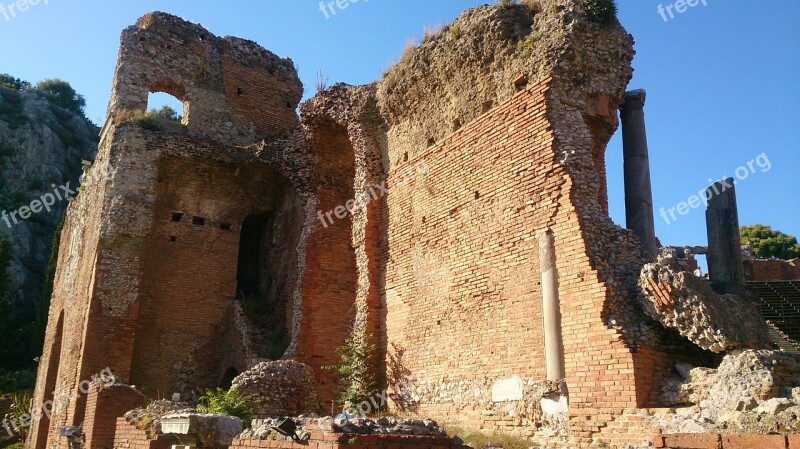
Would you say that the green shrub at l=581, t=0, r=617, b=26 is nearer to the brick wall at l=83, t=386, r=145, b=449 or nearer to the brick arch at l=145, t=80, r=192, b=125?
the brick wall at l=83, t=386, r=145, b=449

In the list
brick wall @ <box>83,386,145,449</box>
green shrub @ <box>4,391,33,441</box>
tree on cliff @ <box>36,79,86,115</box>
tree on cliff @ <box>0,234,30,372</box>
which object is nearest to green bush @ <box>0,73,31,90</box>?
tree on cliff @ <box>36,79,86,115</box>

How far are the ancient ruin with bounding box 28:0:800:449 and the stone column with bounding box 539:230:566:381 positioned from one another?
0.03m

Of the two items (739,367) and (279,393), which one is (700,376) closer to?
(739,367)

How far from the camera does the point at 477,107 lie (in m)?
10.3

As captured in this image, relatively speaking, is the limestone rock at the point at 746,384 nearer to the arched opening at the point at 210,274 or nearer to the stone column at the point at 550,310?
the stone column at the point at 550,310

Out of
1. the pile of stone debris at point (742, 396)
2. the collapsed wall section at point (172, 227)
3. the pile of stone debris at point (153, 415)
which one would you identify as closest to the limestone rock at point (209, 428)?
the pile of stone debris at point (153, 415)

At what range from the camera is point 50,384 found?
57.1ft

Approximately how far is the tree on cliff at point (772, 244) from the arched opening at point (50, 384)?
35763 millimetres

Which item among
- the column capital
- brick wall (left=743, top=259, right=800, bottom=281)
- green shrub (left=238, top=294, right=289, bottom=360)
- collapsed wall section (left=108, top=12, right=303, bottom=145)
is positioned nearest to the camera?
the column capital

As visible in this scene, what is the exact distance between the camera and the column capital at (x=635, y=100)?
435 inches

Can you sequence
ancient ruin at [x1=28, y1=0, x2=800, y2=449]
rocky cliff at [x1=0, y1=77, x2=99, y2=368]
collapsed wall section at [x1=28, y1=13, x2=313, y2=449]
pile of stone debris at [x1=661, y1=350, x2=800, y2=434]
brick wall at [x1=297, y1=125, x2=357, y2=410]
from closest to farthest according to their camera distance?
pile of stone debris at [x1=661, y1=350, x2=800, y2=434]
ancient ruin at [x1=28, y1=0, x2=800, y2=449]
brick wall at [x1=297, y1=125, x2=357, y2=410]
collapsed wall section at [x1=28, y1=13, x2=313, y2=449]
rocky cliff at [x1=0, y1=77, x2=99, y2=368]

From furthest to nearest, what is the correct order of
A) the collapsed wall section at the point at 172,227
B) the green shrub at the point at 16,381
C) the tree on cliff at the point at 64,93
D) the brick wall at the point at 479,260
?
the tree on cliff at the point at 64,93
the green shrub at the point at 16,381
the collapsed wall section at the point at 172,227
the brick wall at the point at 479,260

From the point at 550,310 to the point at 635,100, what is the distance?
4761 millimetres

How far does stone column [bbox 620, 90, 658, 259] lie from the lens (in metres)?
10.2
